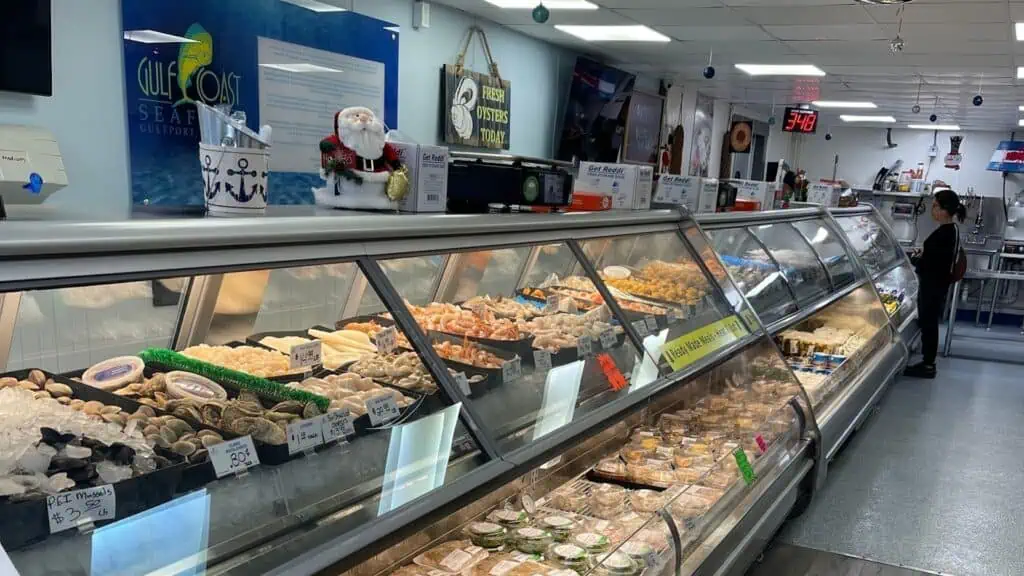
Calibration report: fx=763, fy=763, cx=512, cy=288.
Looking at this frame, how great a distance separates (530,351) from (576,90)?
7.31 meters

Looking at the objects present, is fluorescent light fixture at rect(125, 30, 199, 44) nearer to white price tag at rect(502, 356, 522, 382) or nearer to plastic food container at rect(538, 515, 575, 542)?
white price tag at rect(502, 356, 522, 382)

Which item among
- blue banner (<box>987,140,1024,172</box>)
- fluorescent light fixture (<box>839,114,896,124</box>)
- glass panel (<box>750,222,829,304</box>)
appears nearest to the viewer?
glass panel (<box>750,222,829,304</box>)

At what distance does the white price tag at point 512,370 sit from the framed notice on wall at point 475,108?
520 centimetres

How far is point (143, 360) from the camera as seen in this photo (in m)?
2.01

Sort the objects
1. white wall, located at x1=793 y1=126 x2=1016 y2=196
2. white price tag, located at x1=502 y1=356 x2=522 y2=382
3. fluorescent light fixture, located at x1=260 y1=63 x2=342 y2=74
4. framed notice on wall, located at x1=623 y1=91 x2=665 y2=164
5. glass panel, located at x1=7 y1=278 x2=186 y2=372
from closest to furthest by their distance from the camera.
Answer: glass panel, located at x1=7 y1=278 x2=186 y2=372, white price tag, located at x1=502 y1=356 x2=522 y2=382, fluorescent light fixture, located at x1=260 y1=63 x2=342 y2=74, framed notice on wall, located at x1=623 y1=91 x2=665 y2=164, white wall, located at x1=793 y1=126 x2=1016 y2=196

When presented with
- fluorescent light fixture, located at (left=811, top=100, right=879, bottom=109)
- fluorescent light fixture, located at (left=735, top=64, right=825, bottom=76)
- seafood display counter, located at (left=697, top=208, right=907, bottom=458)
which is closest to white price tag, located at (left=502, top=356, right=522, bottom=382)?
seafood display counter, located at (left=697, top=208, right=907, bottom=458)

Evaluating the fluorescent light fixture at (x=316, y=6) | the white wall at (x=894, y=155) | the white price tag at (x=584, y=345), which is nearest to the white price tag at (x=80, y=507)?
the white price tag at (x=584, y=345)

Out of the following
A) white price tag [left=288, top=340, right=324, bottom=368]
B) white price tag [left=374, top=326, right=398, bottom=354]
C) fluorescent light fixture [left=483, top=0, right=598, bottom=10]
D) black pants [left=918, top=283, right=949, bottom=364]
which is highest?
fluorescent light fixture [left=483, top=0, right=598, bottom=10]

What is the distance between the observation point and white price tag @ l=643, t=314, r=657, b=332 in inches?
131

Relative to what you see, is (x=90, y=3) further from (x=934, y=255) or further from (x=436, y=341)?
(x=934, y=255)

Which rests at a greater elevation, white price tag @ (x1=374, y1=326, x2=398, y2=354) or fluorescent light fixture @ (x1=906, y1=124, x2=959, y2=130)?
fluorescent light fixture @ (x1=906, y1=124, x2=959, y2=130)

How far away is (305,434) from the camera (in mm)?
1724

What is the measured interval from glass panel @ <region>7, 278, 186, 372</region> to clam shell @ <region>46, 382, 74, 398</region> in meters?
0.30

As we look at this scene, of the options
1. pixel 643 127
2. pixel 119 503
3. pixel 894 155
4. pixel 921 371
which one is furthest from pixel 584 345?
pixel 894 155
